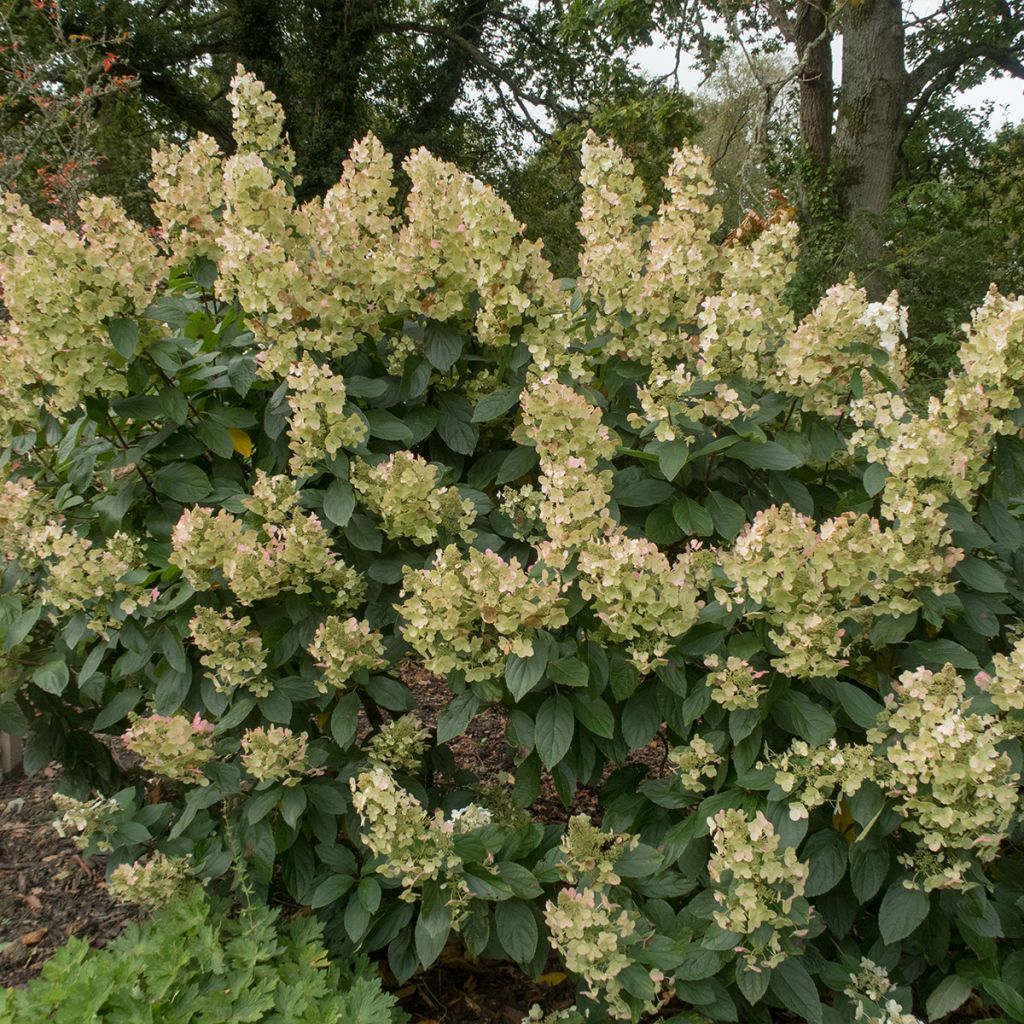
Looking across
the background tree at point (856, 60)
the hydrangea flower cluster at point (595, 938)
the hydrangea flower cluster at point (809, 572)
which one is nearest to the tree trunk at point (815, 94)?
the background tree at point (856, 60)

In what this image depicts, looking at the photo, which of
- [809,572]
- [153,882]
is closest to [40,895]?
[153,882]

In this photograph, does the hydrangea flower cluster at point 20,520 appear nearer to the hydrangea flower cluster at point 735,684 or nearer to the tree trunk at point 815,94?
the hydrangea flower cluster at point 735,684

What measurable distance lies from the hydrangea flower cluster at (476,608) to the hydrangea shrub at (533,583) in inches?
0.4

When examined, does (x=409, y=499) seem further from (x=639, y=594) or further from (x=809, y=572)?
(x=809, y=572)

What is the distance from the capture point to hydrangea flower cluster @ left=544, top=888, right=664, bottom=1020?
171 centimetres

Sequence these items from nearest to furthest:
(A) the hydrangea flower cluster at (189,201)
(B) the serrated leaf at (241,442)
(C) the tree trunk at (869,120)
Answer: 1. (B) the serrated leaf at (241,442)
2. (A) the hydrangea flower cluster at (189,201)
3. (C) the tree trunk at (869,120)

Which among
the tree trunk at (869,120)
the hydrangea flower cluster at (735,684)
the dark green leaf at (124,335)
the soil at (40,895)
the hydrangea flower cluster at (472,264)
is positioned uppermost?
the tree trunk at (869,120)

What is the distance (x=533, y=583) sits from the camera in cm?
176

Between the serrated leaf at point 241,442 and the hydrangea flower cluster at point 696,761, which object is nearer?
the hydrangea flower cluster at point 696,761

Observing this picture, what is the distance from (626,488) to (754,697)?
585 mm

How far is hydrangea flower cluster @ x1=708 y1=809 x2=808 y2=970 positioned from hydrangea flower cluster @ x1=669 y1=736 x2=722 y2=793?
0.17 m

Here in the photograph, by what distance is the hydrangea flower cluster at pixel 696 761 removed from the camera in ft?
6.25

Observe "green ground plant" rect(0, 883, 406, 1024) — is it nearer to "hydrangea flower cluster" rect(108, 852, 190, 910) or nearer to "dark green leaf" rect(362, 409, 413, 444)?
"hydrangea flower cluster" rect(108, 852, 190, 910)

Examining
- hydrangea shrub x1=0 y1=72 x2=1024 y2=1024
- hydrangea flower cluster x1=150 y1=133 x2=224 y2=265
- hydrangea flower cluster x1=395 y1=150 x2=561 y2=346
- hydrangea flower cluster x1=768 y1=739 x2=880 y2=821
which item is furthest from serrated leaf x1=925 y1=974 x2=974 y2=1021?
hydrangea flower cluster x1=150 y1=133 x2=224 y2=265
